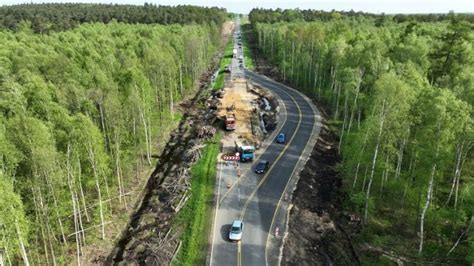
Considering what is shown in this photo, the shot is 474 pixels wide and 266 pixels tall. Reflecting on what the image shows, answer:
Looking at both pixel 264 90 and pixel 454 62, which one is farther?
pixel 264 90

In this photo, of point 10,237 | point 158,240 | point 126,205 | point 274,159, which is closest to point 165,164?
point 126,205

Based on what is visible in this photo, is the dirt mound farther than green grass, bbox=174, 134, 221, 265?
Yes

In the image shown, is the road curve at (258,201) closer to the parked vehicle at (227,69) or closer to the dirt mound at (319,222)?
the dirt mound at (319,222)

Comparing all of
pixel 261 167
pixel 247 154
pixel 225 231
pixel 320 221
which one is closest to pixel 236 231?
pixel 225 231

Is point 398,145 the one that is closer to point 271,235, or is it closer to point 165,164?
point 271,235

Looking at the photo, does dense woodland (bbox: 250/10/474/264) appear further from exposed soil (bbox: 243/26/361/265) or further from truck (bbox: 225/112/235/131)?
truck (bbox: 225/112/235/131)

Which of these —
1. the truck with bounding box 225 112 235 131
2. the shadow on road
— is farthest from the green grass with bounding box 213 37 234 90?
the shadow on road
